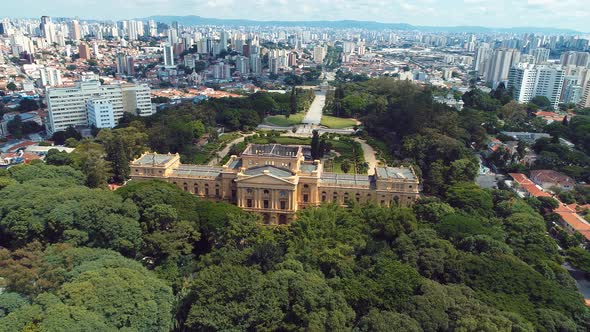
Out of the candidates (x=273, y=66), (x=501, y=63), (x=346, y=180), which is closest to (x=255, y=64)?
(x=273, y=66)

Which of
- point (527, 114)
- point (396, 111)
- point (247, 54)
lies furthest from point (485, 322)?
point (247, 54)

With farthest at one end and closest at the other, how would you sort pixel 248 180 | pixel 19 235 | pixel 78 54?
pixel 78 54 < pixel 248 180 < pixel 19 235

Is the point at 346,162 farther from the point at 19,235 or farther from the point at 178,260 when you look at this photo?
the point at 19,235

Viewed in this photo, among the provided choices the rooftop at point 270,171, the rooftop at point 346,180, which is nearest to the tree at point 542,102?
the rooftop at point 346,180

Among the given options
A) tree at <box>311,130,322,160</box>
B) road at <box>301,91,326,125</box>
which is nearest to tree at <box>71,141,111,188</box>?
tree at <box>311,130,322,160</box>

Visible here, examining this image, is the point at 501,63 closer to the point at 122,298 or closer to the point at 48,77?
the point at 48,77

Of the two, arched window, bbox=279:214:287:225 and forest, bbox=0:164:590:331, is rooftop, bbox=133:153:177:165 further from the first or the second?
arched window, bbox=279:214:287:225
